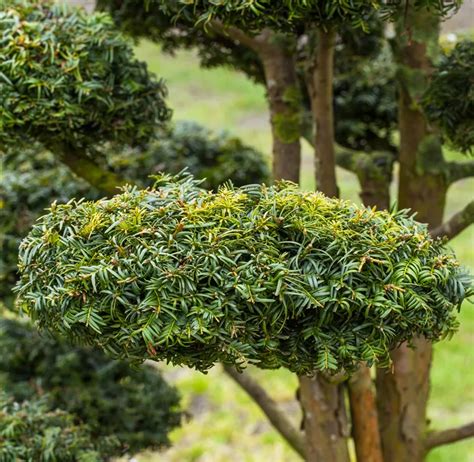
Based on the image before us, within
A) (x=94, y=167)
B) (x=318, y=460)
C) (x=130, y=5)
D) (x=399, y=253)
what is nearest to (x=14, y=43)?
(x=94, y=167)

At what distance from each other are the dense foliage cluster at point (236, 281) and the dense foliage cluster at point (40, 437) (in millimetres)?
1140

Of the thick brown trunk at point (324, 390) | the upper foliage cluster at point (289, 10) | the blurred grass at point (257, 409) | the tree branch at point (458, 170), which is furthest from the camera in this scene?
the blurred grass at point (257, 409)

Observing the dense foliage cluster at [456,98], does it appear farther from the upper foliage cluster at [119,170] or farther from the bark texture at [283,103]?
the upper foliage cluster at [119,170]

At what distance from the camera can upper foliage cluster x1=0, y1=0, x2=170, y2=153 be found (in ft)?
7.80

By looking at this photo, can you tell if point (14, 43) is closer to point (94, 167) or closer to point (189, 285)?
point (94, 167)

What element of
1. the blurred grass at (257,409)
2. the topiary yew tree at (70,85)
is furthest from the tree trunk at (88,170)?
the blurred grass at (257,409)

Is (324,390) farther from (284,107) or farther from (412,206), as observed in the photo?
(284,107)

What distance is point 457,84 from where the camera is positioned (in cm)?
251

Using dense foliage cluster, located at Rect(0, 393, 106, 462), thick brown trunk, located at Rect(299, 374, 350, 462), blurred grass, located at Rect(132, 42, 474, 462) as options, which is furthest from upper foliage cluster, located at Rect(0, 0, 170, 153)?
blurred grass, located at Rect(132, 42, 474, 462)

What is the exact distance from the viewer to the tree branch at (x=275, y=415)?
329 centimetres

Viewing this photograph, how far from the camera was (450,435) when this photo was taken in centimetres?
310

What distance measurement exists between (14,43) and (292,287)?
136 centimetres

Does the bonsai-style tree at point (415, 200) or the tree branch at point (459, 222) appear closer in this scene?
the tree branch at point (459, 222)

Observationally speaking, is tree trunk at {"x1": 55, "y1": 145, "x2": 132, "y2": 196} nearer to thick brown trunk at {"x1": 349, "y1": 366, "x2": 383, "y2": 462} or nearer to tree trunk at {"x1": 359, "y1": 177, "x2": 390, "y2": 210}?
tree trunk at {"x1": 359, "y1": 177, "x2": 390, "y2": 210}
